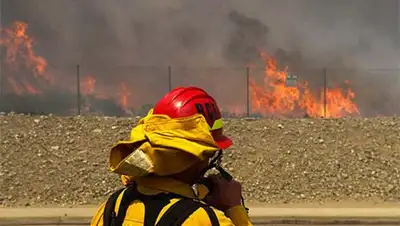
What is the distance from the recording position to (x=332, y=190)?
15.9m

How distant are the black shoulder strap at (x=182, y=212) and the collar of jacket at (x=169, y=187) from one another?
0.06m

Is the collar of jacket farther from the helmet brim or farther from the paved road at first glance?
the paved road

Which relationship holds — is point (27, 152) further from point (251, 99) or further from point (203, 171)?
point (203, 171)

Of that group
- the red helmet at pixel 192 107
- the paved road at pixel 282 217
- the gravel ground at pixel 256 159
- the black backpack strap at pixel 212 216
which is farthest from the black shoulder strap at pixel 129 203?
the gravel ground at pixel 256 159

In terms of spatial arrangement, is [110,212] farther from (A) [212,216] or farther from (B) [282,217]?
(B) [282,217]

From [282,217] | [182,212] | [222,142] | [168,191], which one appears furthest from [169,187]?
[282,217]

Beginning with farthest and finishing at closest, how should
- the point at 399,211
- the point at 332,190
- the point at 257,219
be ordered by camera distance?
the point at 332,190 → the point at 399,211 → the point at 257,219

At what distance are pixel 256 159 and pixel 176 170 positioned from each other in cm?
1631

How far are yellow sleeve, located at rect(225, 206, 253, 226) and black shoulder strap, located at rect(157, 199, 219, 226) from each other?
16 centimetres

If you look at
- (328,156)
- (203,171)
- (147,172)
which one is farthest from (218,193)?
(328,156)

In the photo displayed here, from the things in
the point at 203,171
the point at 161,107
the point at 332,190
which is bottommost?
the point at 332,190

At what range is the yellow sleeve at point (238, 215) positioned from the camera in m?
1.89

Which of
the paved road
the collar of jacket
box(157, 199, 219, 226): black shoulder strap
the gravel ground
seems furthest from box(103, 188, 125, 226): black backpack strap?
the gravel ground

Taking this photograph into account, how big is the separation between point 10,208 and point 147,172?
13094mm
